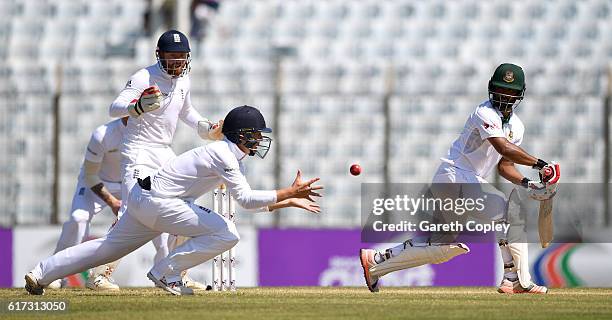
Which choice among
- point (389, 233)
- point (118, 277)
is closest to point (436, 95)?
point (389, 233)

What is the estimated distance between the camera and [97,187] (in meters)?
11.4

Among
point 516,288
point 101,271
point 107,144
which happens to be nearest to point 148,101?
point 107,144

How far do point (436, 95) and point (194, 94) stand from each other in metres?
2.58

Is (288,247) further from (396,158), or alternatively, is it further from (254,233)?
(396,158)

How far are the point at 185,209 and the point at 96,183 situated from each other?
86.6 inches

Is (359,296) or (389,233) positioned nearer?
(359,296)

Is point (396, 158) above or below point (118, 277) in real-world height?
above

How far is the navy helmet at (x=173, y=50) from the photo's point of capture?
10.4 m

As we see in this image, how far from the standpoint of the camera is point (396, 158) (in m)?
14.6

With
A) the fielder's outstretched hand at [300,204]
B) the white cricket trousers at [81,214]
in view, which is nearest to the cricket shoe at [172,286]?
the fielder's outstretched hand at [300,204]

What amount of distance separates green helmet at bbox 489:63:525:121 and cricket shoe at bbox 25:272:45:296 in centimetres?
360

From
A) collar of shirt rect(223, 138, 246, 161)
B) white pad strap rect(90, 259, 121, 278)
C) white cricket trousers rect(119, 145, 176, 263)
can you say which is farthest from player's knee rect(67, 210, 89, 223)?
collar of shirt rect(223, 138, 246, 161)

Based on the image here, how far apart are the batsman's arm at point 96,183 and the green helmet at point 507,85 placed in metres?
3.31

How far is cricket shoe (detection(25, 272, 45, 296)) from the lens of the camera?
966cm
